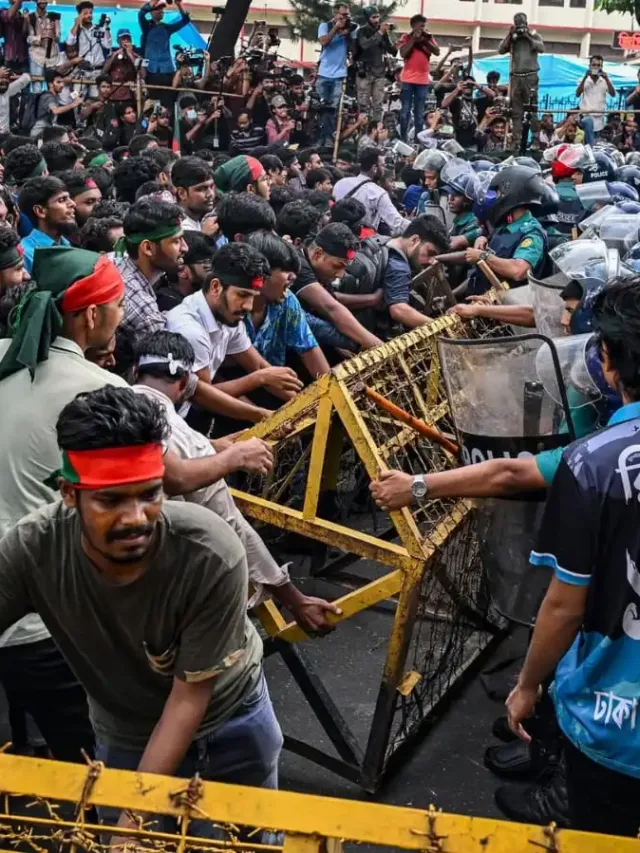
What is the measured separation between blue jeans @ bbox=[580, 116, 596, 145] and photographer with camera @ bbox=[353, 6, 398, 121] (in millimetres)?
4401

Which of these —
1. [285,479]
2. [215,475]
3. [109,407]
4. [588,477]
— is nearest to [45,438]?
[215,475]

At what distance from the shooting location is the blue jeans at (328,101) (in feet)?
57.9

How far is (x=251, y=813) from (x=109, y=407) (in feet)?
2.89

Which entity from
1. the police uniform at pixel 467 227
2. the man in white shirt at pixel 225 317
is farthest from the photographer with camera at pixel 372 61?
the man in white shirt at pixel 225 317

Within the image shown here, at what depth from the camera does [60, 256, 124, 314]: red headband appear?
325cm

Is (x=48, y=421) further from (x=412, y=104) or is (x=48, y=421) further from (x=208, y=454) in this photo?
(x=412, y=104)

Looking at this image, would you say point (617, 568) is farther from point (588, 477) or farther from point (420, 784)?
point (420, 784)

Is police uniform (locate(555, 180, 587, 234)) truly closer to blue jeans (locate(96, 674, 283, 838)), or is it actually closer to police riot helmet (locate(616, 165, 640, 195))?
police riot helmet (locate(616, 165, 640, 195))

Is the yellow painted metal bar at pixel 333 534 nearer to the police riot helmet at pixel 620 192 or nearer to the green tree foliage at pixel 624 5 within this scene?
the police riot helmet at pixel 620 192

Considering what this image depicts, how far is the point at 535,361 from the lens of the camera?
344cm

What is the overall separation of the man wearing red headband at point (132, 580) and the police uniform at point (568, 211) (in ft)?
21.1

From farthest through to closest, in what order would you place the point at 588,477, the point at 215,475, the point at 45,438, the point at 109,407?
the point at 215,475 < the point at 45,438 < the point at 588,477 < the point at 109,407

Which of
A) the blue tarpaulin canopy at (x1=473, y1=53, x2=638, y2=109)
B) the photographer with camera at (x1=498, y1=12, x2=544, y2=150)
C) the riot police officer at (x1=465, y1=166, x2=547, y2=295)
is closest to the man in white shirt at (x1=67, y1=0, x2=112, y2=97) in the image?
the photographer with camera at (x1=498, y1=12, x2=544, y2=150)

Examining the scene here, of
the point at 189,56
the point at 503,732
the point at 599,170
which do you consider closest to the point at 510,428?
the point at 503,732
